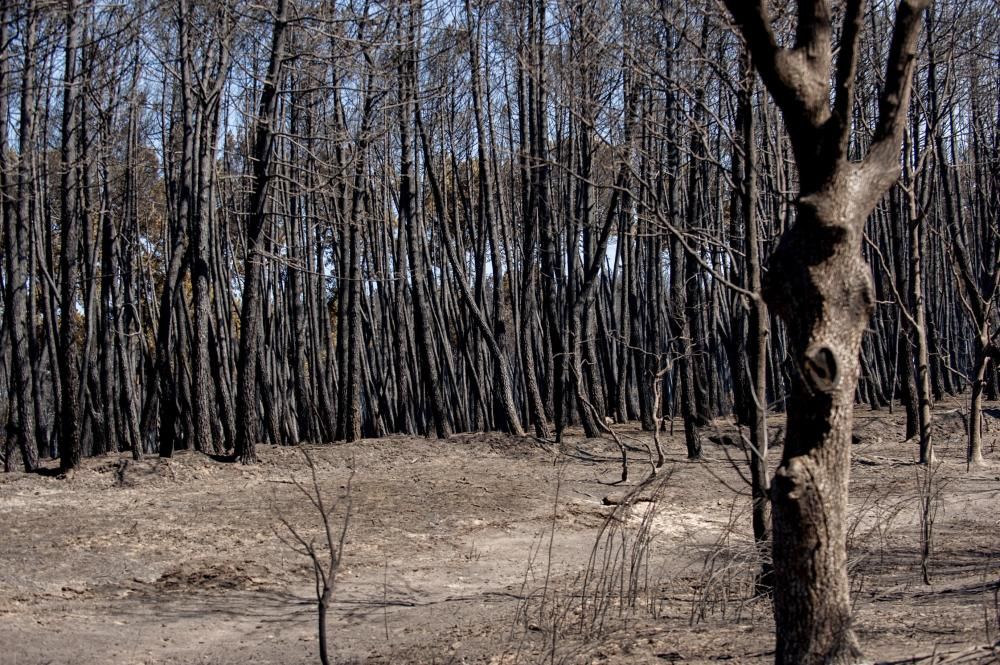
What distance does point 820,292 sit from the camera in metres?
3.77

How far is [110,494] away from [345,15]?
26.4ft

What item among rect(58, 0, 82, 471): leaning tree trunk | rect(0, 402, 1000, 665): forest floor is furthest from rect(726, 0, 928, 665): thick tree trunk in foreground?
rect(58, 0, 82, 471): leaning tree trunk

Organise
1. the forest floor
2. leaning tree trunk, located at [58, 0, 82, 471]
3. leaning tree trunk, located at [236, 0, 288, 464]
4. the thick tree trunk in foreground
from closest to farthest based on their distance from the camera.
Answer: the thick tree trunk in foreground, the forest floor, leaning tree trunk, located at [58, 0, 82, 471], leaning tree trunk, located at [236, 0, 288, 464]

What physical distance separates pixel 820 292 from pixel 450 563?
255 inches

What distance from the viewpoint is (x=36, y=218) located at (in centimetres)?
1920

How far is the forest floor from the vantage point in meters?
5.84

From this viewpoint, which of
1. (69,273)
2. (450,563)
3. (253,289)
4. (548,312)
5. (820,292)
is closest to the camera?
(820,292)

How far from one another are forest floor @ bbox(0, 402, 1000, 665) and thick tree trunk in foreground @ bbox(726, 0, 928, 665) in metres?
1.12

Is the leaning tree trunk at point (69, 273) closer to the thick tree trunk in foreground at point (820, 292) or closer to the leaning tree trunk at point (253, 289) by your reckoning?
the leaning tree trunk at point (253, 289)

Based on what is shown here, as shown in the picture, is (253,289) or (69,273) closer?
(69,273)

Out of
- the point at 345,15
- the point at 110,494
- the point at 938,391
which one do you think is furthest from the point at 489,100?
the point at 938,391

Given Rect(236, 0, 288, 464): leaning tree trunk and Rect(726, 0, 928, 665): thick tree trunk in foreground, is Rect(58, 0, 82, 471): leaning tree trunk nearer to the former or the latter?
Rect(236, 0, 288, 464): leaning tree trunk

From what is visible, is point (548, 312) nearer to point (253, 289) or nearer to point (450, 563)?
point (253, 289)

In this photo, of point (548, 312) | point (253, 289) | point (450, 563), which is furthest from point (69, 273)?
point (548, 312)
